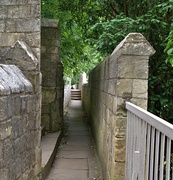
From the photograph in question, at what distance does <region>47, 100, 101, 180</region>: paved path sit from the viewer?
4246 mm

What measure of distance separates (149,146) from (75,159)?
3557 mm

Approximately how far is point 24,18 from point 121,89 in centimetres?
171

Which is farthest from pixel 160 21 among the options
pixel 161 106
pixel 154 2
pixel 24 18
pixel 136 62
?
pixel 24 18

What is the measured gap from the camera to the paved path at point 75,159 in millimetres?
4246

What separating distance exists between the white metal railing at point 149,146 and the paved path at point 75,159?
195cm

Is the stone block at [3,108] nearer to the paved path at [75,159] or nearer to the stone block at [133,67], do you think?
the stone block at [133,67]

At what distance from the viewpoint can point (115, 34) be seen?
4.25 metres

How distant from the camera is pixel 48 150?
4.71m

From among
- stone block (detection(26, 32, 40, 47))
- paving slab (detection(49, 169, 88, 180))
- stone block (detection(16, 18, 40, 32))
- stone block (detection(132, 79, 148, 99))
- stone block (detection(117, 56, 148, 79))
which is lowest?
paving slab (detection(49, 169, 88, 180))

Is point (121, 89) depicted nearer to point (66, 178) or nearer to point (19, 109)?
point (19, 109)

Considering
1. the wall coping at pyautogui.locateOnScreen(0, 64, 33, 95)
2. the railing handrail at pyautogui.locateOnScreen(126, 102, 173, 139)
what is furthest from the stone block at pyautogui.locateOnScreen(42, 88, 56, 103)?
the railing handrail at pyautogui.locateOnScreen(126, 102, 173, 139)

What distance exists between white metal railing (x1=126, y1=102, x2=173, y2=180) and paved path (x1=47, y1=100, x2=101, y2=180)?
1.95 m

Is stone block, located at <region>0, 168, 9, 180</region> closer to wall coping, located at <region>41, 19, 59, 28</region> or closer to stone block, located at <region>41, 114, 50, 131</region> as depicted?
stone block, located at <region>41, 114, 50, 131</region>

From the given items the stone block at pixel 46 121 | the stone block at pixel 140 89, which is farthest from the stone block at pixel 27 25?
the stone block at pixel 46 121
